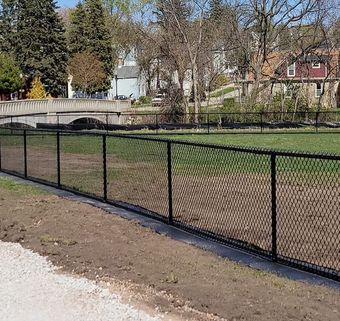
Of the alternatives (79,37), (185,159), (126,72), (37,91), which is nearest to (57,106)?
(37,91)

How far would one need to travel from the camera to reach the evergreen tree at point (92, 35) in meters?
84.4

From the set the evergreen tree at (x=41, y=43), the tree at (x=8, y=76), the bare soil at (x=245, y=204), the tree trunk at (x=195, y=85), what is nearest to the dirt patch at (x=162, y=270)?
the bare soil at (x=245, y=204)

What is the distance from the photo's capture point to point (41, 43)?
73938 mm

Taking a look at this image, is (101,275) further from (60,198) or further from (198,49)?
(198,49)

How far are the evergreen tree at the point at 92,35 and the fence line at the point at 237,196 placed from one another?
73375 mm

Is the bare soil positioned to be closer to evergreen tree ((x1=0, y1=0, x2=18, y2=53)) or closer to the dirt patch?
the dirt patch

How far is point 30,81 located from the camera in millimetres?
77188

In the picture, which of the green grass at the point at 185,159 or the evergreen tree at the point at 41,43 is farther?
the evergreen tree at the point at 41,43

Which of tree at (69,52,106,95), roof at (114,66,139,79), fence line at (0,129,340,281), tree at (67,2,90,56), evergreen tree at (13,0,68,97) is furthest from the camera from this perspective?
roof at (114,66,139,79)

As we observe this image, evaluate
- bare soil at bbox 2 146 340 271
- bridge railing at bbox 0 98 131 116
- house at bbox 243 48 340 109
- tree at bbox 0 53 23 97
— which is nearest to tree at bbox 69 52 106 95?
tree at bbox 0 53 23 97

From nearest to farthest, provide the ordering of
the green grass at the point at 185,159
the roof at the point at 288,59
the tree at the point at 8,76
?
the green grass at the point at 185,159
the roof at the point at 288,59
the tree at the point at 8,76

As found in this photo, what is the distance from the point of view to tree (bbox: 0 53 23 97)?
6850 cm

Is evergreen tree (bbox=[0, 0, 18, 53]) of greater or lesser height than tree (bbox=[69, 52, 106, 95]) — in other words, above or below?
above

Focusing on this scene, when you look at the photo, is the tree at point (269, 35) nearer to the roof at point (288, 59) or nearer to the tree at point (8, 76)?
the roof at point (288, 59)
